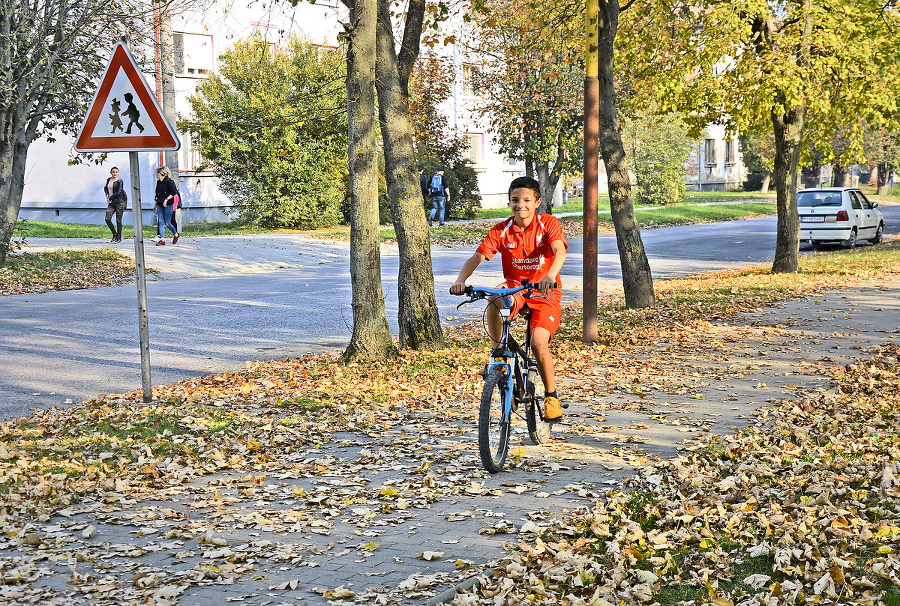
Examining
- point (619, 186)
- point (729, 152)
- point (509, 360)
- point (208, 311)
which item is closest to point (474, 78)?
point (619, 186)

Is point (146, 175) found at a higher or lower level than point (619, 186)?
higher

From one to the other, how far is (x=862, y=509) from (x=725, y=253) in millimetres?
21913

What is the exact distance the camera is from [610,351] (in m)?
11.0

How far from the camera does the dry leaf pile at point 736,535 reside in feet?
13.9

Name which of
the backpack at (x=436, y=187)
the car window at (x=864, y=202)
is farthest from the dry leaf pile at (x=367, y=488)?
the backpack at (x=436, y=187)

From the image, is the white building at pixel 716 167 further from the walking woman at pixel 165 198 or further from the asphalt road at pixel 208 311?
the walking woman at pixel 165 198

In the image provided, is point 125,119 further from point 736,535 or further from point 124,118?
point 736,535

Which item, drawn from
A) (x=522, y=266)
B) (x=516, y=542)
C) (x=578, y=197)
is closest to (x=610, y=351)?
(x=522, y=266)

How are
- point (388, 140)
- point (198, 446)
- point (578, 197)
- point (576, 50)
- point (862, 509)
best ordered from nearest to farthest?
point (862, 509) → point (198, 446) → point (388, 140) → point (576, 50) → point (578, 197)

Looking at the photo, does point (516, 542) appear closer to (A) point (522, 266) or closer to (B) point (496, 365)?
(B) point (496, 365)

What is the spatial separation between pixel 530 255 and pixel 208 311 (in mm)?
9214

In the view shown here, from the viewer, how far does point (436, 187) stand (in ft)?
106

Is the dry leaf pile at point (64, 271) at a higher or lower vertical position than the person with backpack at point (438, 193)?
lower

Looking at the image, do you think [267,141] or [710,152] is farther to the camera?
[710,152]
